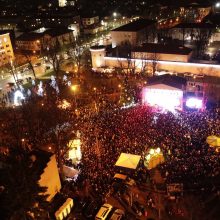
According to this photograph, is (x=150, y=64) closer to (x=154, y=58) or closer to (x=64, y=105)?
(x=154, y=58)

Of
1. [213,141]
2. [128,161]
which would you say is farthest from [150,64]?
[128,161]

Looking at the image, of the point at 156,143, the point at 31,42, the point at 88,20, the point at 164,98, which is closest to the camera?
the point at 156,143

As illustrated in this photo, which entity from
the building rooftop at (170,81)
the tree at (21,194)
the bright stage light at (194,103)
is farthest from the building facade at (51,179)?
the bright stage light at (194,103)

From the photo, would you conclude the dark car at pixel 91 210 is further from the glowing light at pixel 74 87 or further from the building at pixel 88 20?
the building at pixel 88 20

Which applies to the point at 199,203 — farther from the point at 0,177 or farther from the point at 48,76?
the point at 48,76

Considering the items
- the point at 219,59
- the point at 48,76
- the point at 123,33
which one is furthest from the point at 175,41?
the point at 48,76
